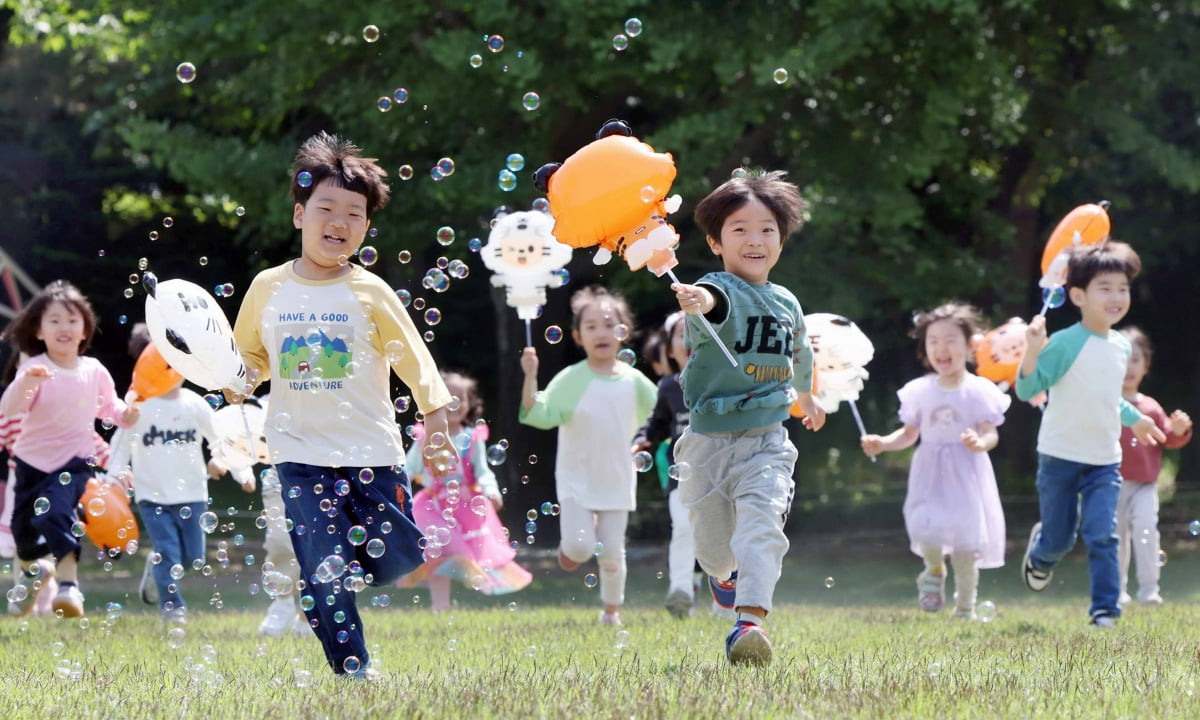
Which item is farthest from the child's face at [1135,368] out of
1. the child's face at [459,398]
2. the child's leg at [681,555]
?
the child's face at [459,398]

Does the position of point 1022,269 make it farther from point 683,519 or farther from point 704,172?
point 683,519

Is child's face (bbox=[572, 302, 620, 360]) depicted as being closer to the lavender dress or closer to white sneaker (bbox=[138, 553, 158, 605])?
the lavender dress

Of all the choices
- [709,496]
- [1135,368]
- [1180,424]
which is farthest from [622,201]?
[1135,368]

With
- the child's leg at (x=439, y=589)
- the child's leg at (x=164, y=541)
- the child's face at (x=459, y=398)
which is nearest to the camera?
the child's leg at (x=164, y=541)

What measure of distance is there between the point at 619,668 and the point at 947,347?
166 inches

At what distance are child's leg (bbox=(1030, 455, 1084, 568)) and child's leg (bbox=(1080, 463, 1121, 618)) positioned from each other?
5cm

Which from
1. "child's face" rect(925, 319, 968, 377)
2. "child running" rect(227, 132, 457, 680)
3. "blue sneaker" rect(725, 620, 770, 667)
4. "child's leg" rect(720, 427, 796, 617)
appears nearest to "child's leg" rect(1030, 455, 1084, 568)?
"child's face" rect(925, 319, 968, 377)

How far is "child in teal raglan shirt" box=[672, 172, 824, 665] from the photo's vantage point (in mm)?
5625

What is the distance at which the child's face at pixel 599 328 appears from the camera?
8.63m

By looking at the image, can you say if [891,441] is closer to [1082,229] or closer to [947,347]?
[947,347]

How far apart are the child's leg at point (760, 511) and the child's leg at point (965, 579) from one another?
3354 millimetres

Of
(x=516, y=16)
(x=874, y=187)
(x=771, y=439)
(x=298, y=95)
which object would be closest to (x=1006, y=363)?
(x=771, y=439)

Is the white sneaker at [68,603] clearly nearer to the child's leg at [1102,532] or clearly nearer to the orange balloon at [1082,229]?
the child's leg at [1102,532]

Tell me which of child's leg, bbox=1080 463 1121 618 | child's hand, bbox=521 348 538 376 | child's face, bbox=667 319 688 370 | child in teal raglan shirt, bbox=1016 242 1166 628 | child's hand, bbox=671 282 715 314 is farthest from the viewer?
child's face, bbox=667 319 688 370
